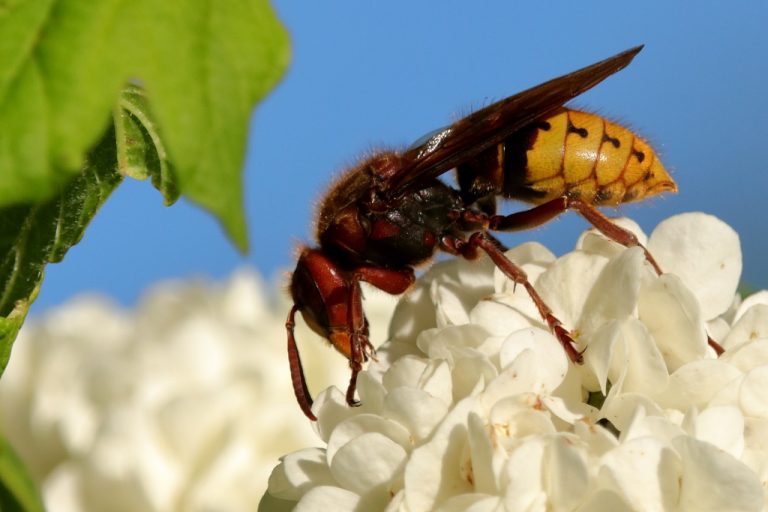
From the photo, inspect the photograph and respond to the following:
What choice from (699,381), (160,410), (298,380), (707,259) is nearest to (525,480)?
(699,381)

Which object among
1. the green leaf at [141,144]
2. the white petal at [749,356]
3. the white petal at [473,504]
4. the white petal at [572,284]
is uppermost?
the green leaf at [141,144]

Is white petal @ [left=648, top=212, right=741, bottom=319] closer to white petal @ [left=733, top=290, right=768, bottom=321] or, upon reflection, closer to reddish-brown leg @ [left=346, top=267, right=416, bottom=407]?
white petal @ [left=733, top=290, right=768, bottom=321]

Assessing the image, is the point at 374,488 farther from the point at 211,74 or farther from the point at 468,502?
the point at 211,74

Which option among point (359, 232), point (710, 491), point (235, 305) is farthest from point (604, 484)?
point (235, 305)

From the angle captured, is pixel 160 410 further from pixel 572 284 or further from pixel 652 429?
pixel 652 429

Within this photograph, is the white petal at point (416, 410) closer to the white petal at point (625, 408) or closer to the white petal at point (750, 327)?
the white petal at point (625, 408)

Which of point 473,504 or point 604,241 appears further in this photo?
point 604,241

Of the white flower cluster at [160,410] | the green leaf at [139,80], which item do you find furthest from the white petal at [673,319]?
the white flower cluster at [160,410]
